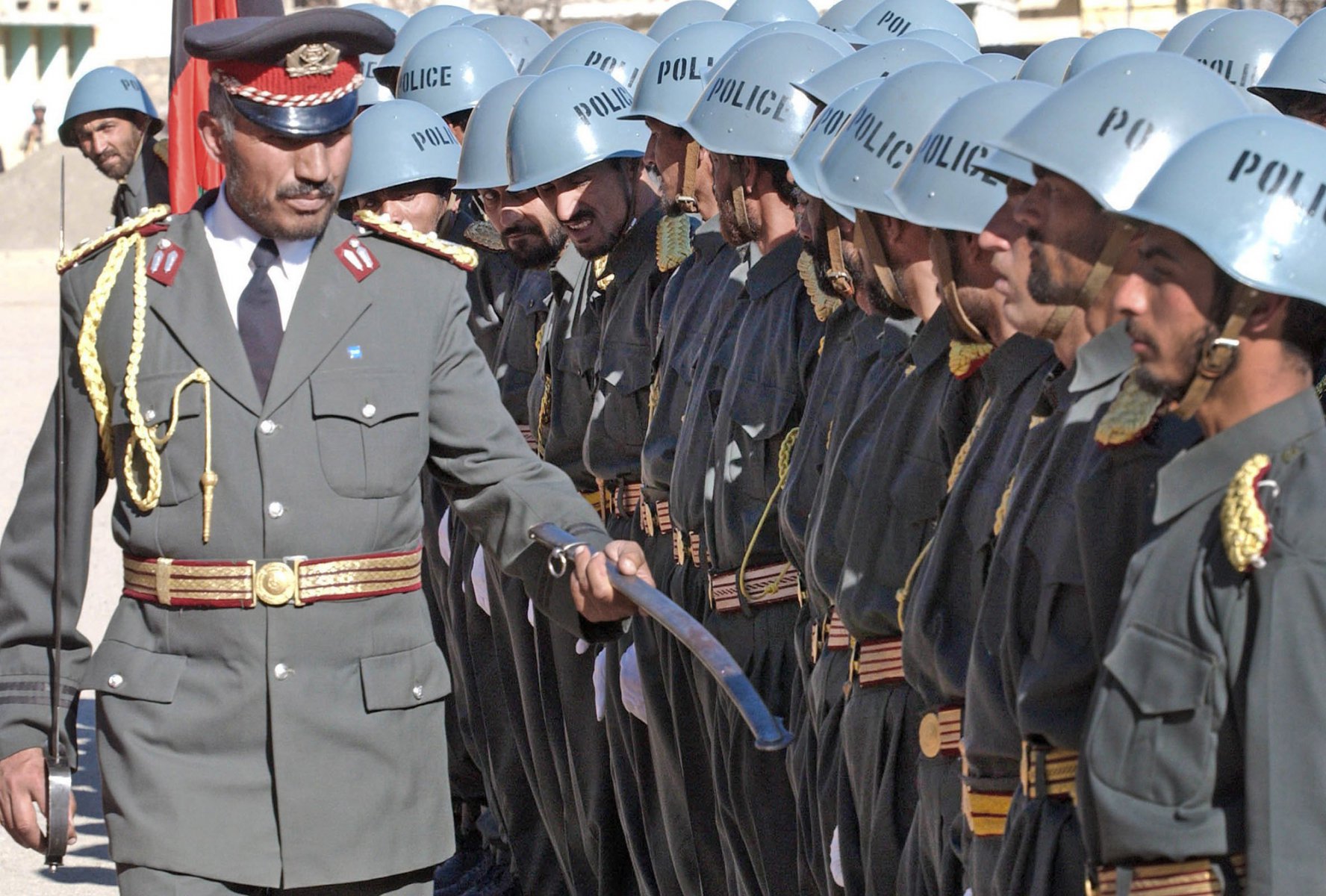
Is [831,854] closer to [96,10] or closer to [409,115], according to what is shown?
[409,115]

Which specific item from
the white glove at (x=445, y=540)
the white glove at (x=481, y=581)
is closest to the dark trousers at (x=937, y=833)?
the white glove at (x=481, y=581)

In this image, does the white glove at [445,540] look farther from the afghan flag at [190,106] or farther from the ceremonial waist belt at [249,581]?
the ceremonial waist belt at [249,581]

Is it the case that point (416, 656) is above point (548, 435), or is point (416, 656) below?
above

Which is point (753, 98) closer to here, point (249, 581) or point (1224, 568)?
point (249, 581)

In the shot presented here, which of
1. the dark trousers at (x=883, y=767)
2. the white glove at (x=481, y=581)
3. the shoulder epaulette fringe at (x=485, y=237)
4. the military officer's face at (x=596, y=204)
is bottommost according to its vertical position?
the white glove at (x=481, y=581)

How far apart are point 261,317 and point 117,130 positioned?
9602mm

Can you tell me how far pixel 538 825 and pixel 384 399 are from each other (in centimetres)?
368

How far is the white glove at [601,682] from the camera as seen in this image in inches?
258

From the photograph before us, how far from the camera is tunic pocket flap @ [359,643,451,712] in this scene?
165 inches

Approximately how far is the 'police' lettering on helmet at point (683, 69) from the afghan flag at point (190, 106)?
42.9 inches

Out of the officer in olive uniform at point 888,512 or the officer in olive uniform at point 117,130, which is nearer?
the officer in olive uniform at point 888,512

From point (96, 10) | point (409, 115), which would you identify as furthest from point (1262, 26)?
point (96, 10)

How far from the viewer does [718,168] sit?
5.87 meters

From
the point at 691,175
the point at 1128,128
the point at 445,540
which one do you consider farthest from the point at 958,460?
the point at 445,540
